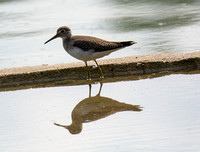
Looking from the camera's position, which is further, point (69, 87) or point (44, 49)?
point (44, 49)

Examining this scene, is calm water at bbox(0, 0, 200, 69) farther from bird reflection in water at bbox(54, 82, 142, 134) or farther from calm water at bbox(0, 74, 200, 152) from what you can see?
bird reflection in water at bbox(54, 82, 142, 134)

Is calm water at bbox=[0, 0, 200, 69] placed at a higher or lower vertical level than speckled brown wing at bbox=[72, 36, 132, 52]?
lower

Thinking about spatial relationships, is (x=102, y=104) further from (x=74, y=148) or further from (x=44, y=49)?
(x=44, y=49)

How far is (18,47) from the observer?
373 inches

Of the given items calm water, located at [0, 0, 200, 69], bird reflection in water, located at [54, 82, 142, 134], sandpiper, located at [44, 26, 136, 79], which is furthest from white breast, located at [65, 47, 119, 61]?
calm water, located at [0, 0, 200, 69]

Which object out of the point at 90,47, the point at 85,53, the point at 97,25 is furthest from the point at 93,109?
the point at 97,25

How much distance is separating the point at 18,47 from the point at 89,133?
5175mm

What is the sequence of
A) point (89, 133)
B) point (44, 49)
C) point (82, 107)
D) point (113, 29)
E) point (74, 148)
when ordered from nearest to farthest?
point (74, 148), point (89, 133), point (82, 107), point (44, 49), point (113, 29)

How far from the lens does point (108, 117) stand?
511 cm

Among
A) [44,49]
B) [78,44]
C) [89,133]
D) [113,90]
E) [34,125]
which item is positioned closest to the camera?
[89,133]

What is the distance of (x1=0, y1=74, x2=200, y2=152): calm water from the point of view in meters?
4.27

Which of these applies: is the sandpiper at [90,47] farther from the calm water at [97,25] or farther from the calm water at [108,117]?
the calm water at [97,25]

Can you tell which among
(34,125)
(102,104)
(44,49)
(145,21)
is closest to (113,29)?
(145,21)

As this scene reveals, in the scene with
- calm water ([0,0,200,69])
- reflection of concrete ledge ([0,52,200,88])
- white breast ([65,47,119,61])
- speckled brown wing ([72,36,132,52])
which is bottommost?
calm water ([0,0,200,69])
